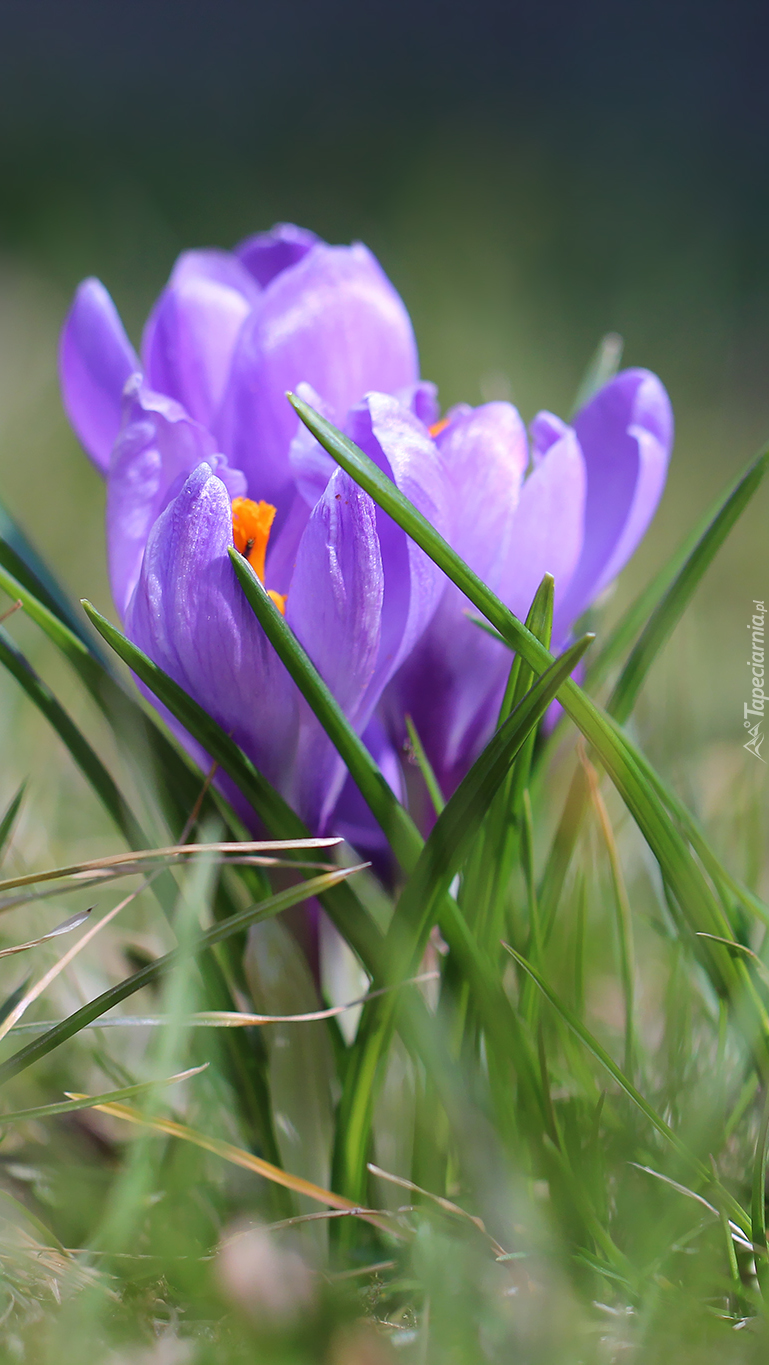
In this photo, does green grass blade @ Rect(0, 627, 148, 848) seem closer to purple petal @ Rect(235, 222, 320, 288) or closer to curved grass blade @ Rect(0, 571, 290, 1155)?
curved grass blade @ Rect(0, 571, 290, 1155)

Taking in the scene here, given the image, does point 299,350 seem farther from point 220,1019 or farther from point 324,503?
point 220,1019

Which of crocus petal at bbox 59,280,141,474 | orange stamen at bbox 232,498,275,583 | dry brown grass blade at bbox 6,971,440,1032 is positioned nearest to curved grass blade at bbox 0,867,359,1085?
dry brown grass blade at bbox 6,971,440,1032

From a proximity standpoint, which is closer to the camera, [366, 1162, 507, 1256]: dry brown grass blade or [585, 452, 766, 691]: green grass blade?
[366, 1162, 507, 1256]: dry brown grass blade

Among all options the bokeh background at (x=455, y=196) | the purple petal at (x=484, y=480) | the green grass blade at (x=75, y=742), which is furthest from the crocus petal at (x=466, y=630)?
the bokeh background at (x=455, y=196)

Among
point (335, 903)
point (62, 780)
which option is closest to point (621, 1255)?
point (335, 903)

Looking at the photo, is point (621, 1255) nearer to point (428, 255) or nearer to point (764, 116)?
point (428, 255)

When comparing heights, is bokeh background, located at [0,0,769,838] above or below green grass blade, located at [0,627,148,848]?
above
